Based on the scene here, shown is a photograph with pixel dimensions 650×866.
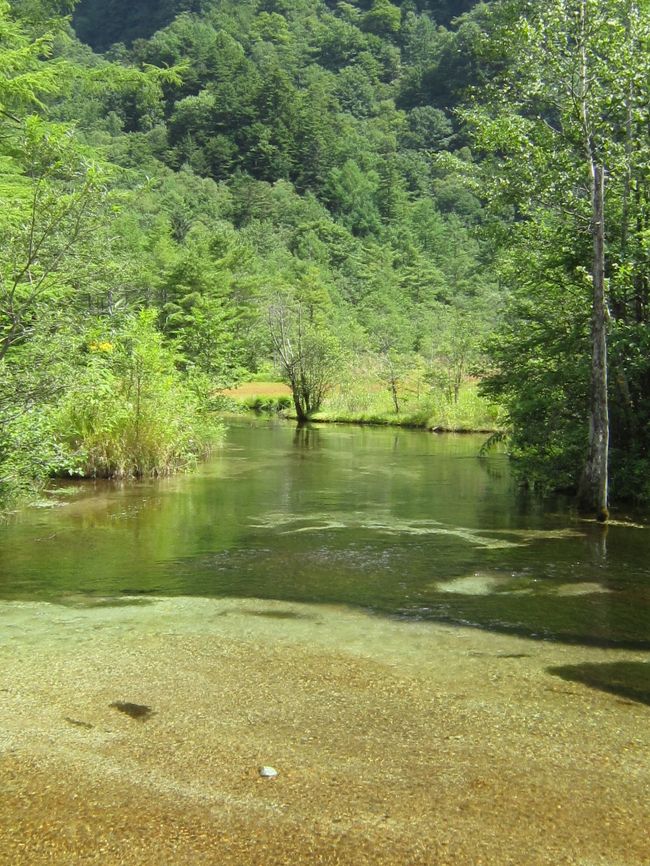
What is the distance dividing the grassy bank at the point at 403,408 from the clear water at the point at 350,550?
45.9 feet

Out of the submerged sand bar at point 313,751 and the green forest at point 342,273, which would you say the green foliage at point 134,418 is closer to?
the green forest at point 342,273

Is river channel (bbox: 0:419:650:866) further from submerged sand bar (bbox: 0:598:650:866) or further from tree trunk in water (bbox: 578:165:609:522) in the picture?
tree trunk in water (bbox: 578:165:609:522)

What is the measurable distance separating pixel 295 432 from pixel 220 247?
3732 cm

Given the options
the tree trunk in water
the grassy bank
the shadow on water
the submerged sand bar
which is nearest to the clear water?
the shadow on water

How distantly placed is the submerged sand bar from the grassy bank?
2295cm

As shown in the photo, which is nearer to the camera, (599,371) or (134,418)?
(599,371)

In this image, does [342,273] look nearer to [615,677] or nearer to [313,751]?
[615,677]

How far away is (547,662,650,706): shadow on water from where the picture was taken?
509 centimetres

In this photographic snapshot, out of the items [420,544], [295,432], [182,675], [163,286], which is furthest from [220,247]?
[182,675]

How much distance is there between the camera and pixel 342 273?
80438 millimetres

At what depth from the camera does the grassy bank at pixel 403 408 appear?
3136cm

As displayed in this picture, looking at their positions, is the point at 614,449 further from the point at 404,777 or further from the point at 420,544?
the point at 404,777

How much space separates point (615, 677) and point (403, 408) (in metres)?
31.0

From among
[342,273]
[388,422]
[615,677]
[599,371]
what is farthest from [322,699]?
[342,273]
